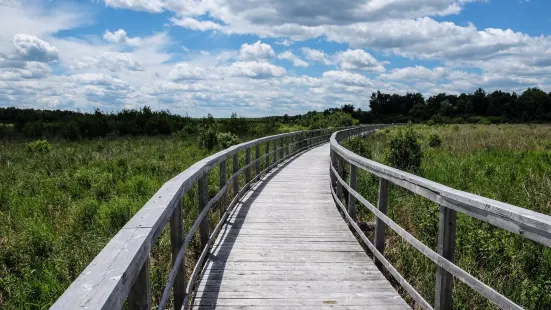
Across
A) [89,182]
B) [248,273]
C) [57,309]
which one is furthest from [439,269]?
[89,182]

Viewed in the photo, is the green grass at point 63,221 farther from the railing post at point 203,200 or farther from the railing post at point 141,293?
the railing post at point 141,293

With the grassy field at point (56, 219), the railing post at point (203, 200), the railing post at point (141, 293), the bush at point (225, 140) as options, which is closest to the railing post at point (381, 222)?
the railing post at point (203, 200)

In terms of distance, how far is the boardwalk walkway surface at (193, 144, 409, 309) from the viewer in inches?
156

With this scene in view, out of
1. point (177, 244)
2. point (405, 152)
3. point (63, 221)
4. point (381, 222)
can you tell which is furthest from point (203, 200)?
point (405, 152)

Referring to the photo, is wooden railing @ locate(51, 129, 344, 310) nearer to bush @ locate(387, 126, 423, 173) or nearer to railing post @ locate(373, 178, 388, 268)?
railing post @ locate(373, 178, 388, 268)

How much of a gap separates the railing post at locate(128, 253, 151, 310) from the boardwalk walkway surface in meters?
1.72

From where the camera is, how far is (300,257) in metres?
5.20

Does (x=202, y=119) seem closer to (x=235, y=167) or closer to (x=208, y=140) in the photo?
(x=208, y=140)

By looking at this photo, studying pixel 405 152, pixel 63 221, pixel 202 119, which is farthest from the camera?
pixel 202 119

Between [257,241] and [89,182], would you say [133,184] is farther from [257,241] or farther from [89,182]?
[257,241]

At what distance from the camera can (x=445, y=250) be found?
3.05 metres

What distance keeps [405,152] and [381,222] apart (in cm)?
802

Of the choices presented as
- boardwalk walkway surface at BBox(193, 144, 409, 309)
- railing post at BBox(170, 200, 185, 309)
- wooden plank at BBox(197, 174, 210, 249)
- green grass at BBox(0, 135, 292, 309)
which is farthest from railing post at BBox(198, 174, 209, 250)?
railing post at BBox(170, 200, 185, 309)

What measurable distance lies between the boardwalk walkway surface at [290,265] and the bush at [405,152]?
4.80m
